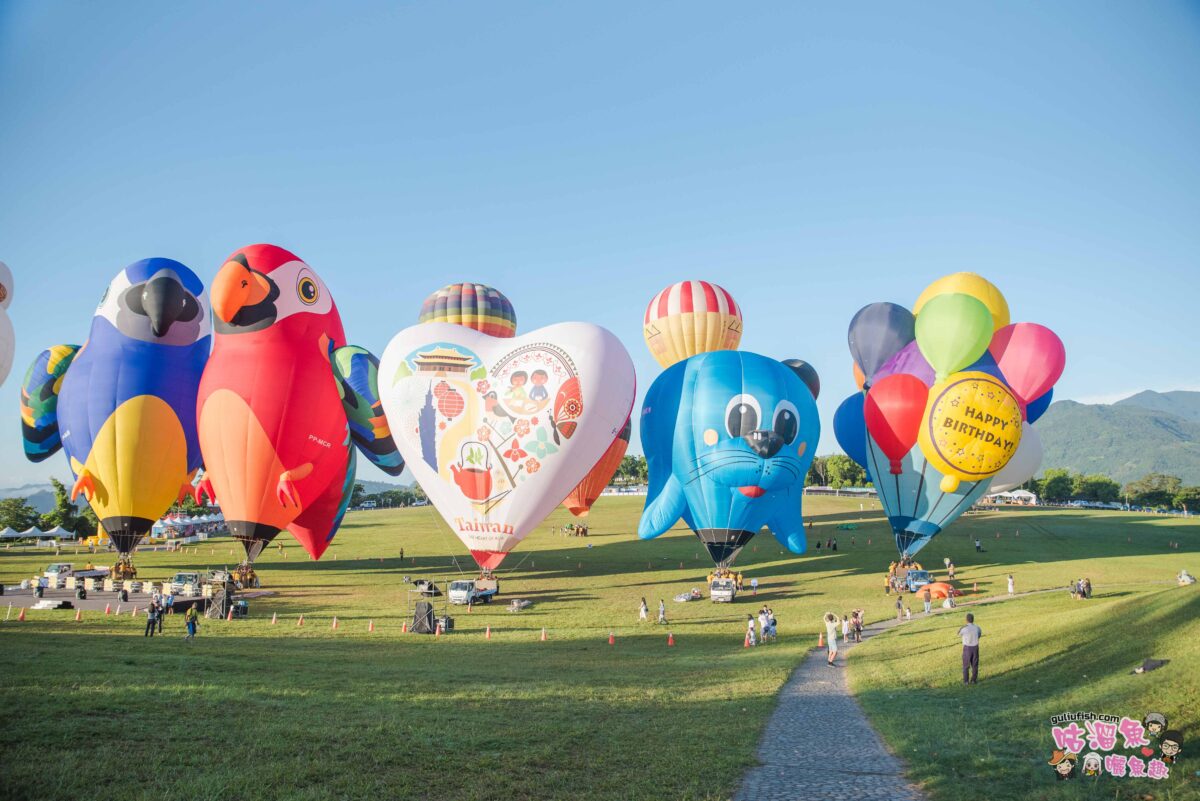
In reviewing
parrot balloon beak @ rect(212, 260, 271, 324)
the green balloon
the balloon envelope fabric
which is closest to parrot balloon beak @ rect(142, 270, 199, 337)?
parrot balloon beak @ rect(212, 260, 271, 324)

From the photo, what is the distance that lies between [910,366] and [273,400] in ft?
104

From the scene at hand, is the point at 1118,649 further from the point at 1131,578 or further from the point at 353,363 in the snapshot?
the point at 353,363

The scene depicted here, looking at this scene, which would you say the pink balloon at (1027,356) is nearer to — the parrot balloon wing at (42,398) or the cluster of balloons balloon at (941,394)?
the cluster of balloons balloon at (941,394)

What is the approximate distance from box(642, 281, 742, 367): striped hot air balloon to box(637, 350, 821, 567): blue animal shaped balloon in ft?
32.0

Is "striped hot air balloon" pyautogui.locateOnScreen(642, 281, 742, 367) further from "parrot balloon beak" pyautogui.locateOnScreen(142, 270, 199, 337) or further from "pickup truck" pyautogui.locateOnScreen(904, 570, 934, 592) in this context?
"parrot balloon beak" pyautogui.locateOnScreen(142, 270, 199, 337)

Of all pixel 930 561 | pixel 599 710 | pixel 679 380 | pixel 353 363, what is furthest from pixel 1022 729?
pixel 930 561

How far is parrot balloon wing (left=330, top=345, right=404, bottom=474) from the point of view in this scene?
35969 millimetres

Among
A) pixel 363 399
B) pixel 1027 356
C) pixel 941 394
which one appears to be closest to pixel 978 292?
pixel 1027 356

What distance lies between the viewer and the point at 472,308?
53281 mm

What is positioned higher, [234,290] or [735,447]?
[234,290]

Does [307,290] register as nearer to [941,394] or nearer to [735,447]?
[735,447]

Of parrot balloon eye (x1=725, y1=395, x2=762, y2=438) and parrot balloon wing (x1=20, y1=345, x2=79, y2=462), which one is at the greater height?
parrot balloon wing (x1=20, y1=345, x2=79, y2=462)

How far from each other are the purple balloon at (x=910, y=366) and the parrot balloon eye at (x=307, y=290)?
29956mm

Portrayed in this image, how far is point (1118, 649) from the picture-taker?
13617mm
